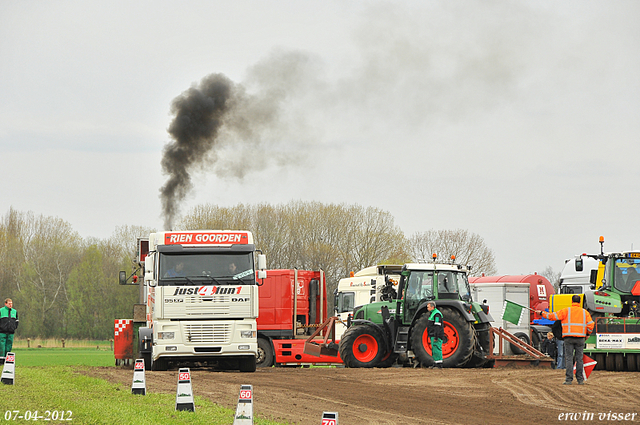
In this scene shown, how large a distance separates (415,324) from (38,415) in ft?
39.6

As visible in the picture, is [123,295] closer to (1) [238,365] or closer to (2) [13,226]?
(2) [13,226]

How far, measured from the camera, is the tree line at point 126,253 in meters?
55.8

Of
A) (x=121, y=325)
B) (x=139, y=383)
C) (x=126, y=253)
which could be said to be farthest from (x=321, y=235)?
(x=139, y=383)

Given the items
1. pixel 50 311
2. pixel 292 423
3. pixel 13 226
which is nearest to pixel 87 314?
pixel 50 311

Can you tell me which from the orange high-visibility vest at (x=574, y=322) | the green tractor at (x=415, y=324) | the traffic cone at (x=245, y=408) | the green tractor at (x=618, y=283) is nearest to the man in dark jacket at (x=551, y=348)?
A: the green tractor at (x=618, y=283)

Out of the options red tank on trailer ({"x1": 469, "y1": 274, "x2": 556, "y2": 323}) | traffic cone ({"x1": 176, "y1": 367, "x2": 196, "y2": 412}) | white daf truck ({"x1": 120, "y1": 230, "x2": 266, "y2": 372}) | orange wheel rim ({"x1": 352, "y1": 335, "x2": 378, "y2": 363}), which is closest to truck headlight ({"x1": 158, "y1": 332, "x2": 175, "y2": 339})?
white daf truck ({"x1": 120, "y1": 230, "x2": 266, "y2": 372})

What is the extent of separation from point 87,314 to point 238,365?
51775 mm

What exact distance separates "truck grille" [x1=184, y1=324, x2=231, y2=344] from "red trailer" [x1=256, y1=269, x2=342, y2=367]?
544 cm

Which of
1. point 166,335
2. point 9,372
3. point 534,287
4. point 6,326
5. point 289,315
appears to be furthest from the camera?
point 534,287

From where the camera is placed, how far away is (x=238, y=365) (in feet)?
65.3

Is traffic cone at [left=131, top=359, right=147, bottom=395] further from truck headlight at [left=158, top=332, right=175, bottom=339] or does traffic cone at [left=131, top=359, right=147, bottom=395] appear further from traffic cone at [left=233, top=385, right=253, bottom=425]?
traffic cone at [left=233, top=385, right=253, bottom=425]

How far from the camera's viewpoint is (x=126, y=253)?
226 ft

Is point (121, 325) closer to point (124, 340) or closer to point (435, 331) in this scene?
point (124, 340)

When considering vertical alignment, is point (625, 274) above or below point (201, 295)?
above
